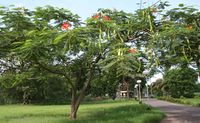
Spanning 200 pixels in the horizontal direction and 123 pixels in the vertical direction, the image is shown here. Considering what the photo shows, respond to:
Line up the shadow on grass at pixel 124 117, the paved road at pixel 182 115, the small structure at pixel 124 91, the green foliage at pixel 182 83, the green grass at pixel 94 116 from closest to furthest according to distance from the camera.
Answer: the shadow on grass at pixel 124 117
the green grass at pixel 94 116
the paved road at pixel 182 115
the green foliage at pixel 182 83
the small structure at pixel 124 91

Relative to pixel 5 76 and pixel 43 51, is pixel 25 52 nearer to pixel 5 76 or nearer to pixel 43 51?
pixel 43 51

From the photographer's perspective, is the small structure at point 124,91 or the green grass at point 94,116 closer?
the green grass at point 94,116

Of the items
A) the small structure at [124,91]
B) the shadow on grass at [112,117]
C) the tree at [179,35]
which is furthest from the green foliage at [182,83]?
the tree at [179,35]

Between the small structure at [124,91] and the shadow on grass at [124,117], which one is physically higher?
the small structure at [124,91]

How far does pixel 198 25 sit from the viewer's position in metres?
11.6

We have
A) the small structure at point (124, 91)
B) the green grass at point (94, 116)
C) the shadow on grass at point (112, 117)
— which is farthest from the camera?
the small structure at point (124, 91)

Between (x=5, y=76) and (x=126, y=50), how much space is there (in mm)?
14178

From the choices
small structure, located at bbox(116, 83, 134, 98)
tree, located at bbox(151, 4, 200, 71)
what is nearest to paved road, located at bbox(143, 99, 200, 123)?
tree, located at bbox(151, 4, 200, 71)

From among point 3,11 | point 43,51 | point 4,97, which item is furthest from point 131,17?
point 4,97

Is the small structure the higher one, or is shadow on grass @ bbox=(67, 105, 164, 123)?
the small structure

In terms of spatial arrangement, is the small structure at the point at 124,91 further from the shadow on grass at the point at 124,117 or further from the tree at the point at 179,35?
the tree at the point at 179,35

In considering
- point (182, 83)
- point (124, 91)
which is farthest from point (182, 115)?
point (124, 91)

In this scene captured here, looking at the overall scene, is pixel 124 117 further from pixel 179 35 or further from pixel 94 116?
pixel 179 35

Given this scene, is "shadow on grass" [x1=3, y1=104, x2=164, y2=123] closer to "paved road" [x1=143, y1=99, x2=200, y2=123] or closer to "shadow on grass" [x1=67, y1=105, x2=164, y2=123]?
"shadow on grass" [x1=67, y1=105, x2=164, y2=123]
